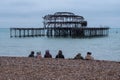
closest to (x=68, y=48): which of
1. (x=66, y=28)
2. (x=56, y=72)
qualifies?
(x=66, y=28)

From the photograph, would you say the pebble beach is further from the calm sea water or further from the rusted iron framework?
the rusted iron framework

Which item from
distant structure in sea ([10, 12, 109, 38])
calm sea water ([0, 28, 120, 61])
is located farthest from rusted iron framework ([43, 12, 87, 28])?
calm sea water ([0, 28, 120, 61])

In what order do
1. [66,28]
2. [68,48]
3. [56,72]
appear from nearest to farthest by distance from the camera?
[56,72], [68,48], [66,28]

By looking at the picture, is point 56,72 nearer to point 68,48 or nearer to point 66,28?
point 68,48

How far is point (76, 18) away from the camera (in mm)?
101438

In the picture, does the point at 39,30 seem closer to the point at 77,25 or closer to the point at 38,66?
the point at 77,25

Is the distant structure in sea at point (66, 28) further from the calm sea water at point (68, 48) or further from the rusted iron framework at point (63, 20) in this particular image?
the calm sea water at point (68, 48)

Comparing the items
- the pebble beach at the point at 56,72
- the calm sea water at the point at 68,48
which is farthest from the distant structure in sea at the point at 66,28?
the pebble beach at the point at 56,72

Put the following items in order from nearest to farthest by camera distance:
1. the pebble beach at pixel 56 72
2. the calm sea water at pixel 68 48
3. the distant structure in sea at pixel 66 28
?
the pebble beach at pixel 56 72 < the calm sea water at pixel 68 48 < the distant structure in sea at pixel 66 28

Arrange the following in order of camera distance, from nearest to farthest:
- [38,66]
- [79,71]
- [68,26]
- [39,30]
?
[79,71] < [38,66] < [68,26] < [39,30]

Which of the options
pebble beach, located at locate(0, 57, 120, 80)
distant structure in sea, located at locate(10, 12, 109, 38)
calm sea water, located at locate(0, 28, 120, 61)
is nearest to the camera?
pebble beach, located at locate(0, 57, 120, 80)

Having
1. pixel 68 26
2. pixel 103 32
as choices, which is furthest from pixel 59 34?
pixel 103 32

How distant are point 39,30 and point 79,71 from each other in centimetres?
8887

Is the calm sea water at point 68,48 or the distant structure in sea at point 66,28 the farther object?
the distant structure in sea at point 66,28
